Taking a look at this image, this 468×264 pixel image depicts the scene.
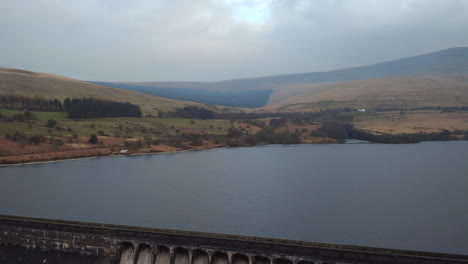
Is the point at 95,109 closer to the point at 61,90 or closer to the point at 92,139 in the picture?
the point at 92,139

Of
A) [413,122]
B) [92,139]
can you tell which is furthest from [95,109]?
[413,122]

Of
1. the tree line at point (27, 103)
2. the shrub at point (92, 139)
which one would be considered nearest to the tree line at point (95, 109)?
the tree line at point (27, 103)

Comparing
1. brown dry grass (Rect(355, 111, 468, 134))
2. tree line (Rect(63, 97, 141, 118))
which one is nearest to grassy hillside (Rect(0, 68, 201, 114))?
tree line (Rect(63, 97, 141, 118))

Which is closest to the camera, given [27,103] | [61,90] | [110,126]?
[110,126]

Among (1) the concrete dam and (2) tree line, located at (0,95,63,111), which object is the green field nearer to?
(2) tree line, located at (0,95,63,111)

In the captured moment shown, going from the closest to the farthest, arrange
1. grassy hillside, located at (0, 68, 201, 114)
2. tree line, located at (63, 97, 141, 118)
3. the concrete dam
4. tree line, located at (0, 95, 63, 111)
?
the concrete dam < tree line, located at (0, 95, 63, 111) < tree line, located at (63, 97, 141, 118) < grassy hillside, located at (0, 68, 201, 114)

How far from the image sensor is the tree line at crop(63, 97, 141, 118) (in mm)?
99500

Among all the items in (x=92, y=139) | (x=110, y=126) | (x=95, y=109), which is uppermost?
(x=95, y=109)

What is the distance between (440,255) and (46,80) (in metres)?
152

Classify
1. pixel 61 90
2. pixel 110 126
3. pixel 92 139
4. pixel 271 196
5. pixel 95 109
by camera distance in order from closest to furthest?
1. pixel 271 196
2. pixel 92 139
3. pixel 110 126
4. pixel 95 109
5. pixel 61 90

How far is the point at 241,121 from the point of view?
118 m

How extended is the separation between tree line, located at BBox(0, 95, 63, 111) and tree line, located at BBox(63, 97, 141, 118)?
2947 millimetres

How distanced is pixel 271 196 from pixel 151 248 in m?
20.3

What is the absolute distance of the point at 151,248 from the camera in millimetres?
23891
